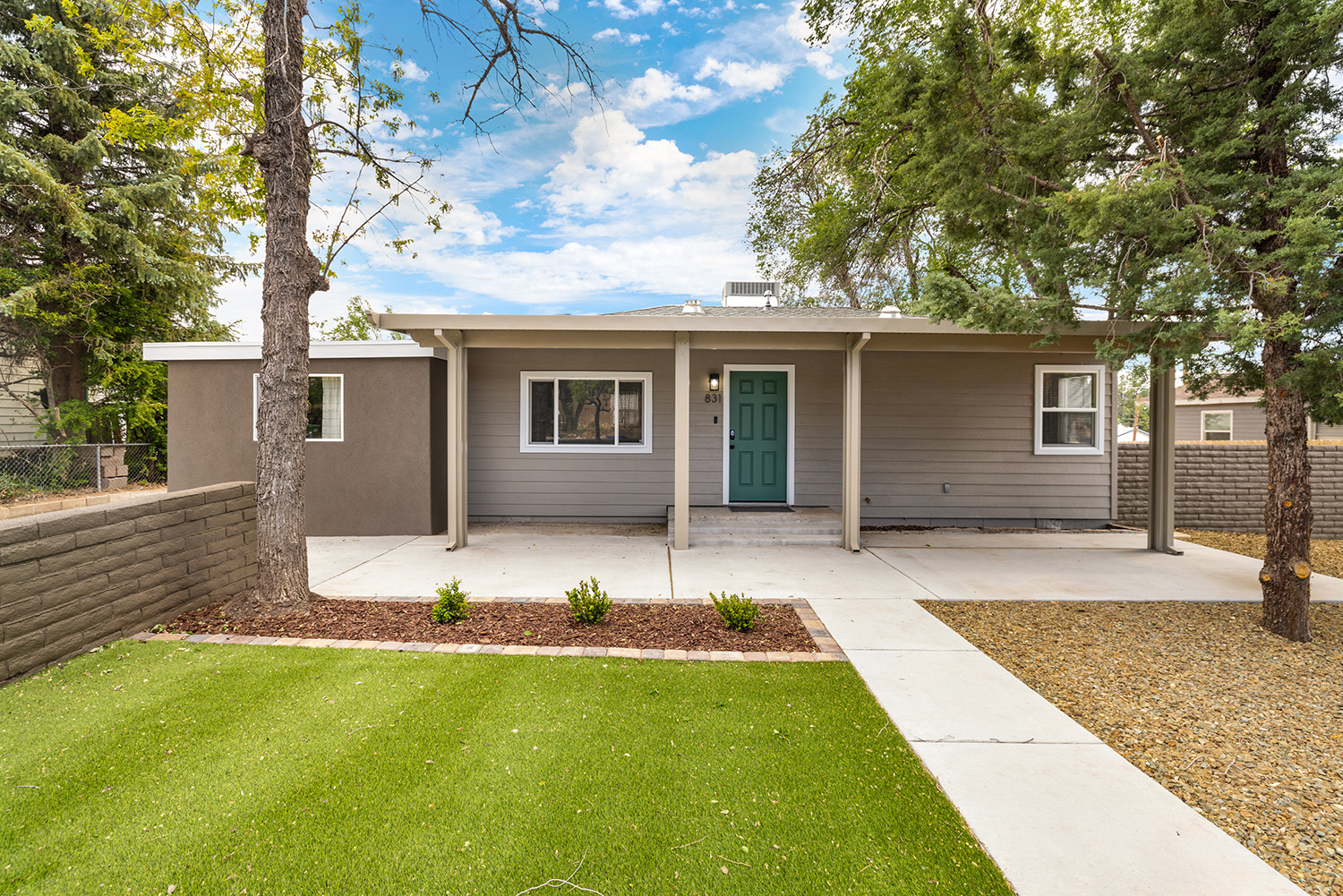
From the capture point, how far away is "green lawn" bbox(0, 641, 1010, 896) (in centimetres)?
162

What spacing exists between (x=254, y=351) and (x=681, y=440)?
17.8 feet

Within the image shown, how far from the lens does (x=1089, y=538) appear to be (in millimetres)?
6836

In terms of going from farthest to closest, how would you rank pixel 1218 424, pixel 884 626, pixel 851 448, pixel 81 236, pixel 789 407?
pixel 1218 424
pixel 81 236
pixel 789 407
pixel 851 448
pixel 884 626

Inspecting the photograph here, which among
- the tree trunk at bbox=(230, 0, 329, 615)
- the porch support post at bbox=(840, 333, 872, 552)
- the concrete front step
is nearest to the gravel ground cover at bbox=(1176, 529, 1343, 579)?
the porch support post at bbox=(840, 333, 872, 552)

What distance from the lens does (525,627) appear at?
3578 millimetres

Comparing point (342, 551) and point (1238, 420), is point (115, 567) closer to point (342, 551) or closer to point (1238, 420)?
point (342, 551)

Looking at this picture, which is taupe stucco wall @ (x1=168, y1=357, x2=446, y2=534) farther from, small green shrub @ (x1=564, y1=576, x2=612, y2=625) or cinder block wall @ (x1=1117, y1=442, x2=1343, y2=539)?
cinder block wall @ (x1=1117, y1=442, x2=1343, y2=539)

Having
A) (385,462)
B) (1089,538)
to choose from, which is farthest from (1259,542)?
(385,462)

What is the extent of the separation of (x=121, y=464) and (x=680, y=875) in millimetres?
13779

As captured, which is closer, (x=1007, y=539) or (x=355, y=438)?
(x=355, y=438)

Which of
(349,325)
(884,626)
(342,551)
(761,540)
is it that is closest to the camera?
(884,626)

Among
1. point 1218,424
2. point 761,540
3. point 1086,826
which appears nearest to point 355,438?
point 761,540

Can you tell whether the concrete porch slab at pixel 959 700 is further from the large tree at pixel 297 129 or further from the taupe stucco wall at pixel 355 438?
the taupe stucco wall at pixel 355 438

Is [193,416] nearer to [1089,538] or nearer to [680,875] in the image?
[680,875]
